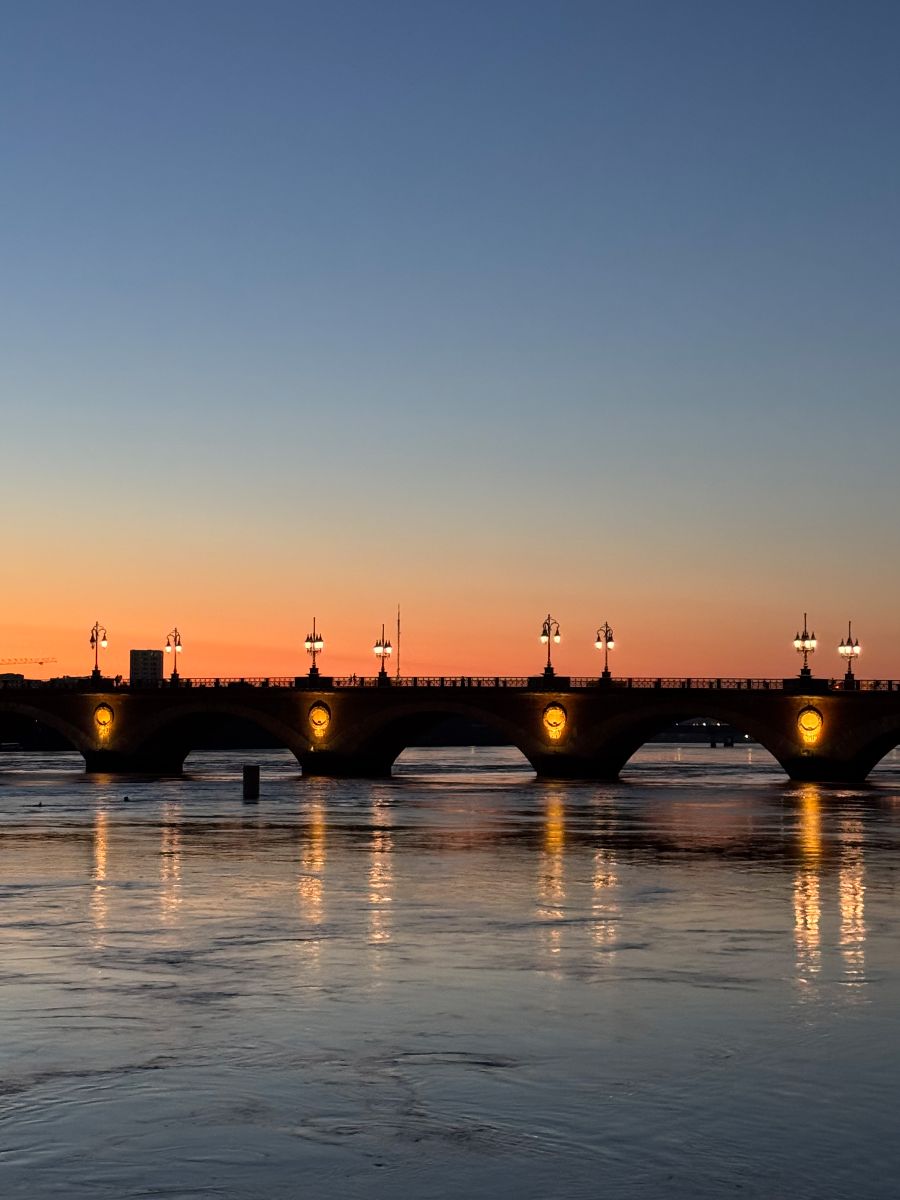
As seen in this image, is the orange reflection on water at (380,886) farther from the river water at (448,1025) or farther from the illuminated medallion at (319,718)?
the illuminated medallion at (319,718)

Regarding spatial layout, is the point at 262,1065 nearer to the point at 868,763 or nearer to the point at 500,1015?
the point at 500,1015

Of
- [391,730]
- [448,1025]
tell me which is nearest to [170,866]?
[448,1025]

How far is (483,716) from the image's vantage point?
95.7 meters

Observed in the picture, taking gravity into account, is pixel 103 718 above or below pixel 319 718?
above

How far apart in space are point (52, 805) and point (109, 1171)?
194 ft

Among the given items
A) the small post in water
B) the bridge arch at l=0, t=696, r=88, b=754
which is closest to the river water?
the small post in water

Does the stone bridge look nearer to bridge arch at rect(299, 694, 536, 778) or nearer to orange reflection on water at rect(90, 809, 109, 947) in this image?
→ bridge arch at rect(299, 694, 536, 778)

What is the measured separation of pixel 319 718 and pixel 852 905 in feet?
240

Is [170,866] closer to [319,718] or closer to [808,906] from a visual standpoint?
[808,906]

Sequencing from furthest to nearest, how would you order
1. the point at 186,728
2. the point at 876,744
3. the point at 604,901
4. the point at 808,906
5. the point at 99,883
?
1. the point at 186,728
2. the point at 876,744
3. the point at 99,883
4. the point at 604,901
5. the point at 808,906

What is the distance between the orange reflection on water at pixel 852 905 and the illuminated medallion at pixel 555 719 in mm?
41938

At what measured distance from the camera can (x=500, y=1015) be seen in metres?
19.9

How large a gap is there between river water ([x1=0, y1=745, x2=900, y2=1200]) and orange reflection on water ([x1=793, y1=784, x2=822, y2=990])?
0.48 feet

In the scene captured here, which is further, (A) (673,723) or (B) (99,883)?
(A) (673,723)
